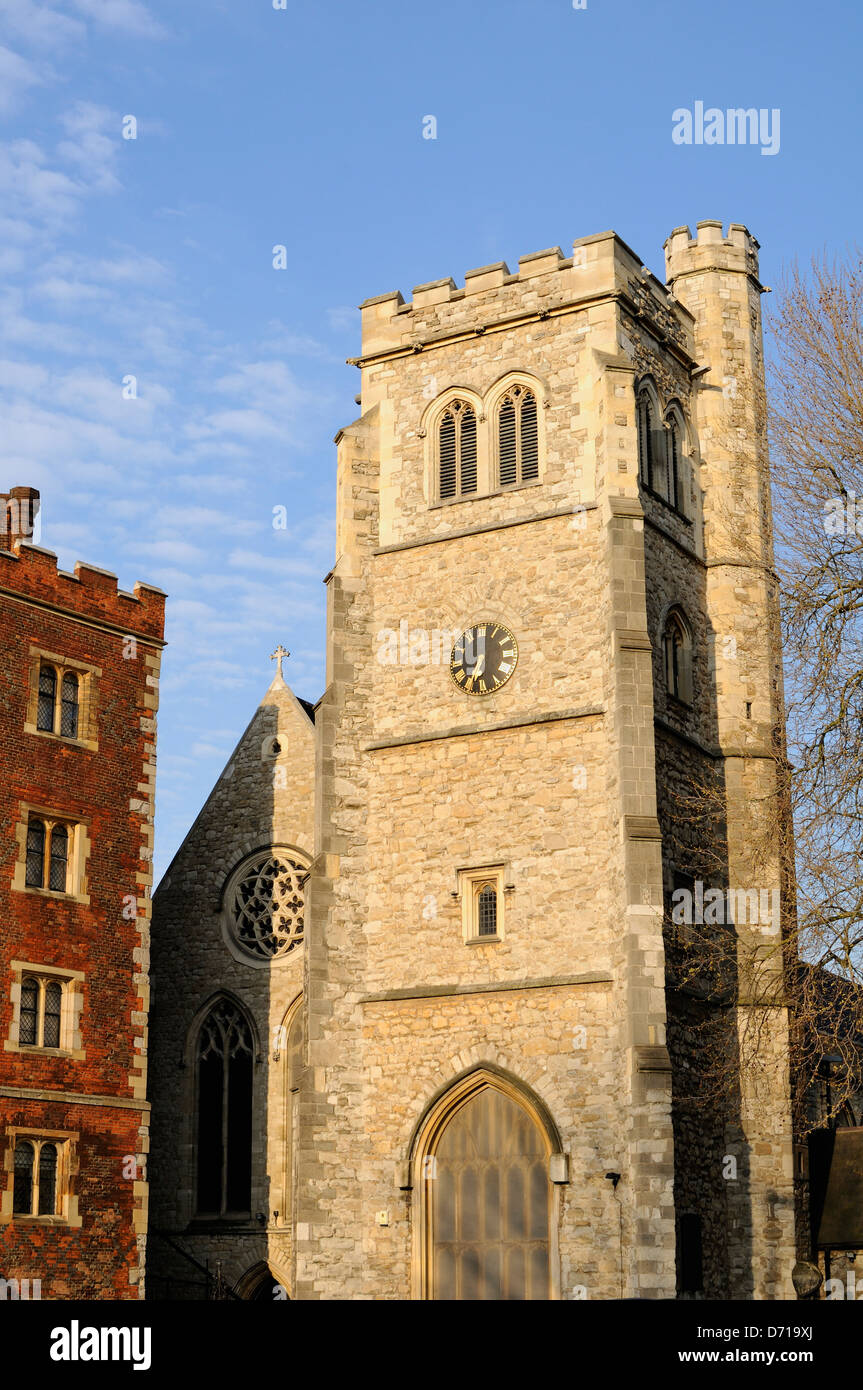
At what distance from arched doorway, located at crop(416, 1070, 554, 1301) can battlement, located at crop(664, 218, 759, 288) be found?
45.7ft

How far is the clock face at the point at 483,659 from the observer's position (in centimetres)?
2627

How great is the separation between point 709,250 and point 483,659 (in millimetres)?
8515

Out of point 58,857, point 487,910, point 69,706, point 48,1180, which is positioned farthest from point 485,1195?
point 69,706

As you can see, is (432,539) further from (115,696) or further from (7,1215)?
(7,1215)

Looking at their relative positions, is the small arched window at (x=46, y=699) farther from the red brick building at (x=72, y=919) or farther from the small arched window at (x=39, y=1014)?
the small arched window at (x=39, y=1014)

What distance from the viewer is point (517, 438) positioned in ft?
89.8

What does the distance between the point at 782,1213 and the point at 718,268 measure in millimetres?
15087

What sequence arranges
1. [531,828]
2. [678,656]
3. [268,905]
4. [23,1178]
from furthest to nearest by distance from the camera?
1. [268,905]
2. [678,656]
3. [23,1178]
4. [531,828]

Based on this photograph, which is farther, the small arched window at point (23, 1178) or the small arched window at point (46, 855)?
the small arched window at point (46, 855)

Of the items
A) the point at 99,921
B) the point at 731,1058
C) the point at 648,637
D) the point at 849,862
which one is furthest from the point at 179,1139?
the point at 849,862

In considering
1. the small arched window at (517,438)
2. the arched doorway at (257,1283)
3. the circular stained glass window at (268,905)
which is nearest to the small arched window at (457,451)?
the small arched window at (517,438)

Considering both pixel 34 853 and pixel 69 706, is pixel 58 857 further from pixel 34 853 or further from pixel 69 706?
pixel 69 706

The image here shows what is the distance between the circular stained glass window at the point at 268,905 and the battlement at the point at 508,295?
9.01 meters

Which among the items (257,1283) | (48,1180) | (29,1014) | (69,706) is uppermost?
(69,706)
